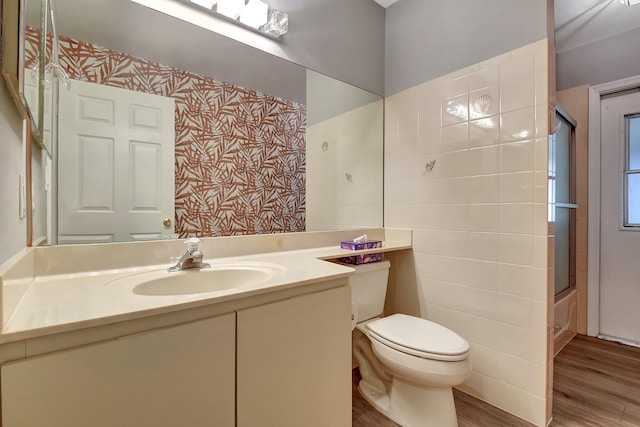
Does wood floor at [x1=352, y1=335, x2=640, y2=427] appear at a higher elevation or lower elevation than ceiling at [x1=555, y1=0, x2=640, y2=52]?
lower

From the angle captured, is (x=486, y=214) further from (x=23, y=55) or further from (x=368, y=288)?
(x=23, y=55)

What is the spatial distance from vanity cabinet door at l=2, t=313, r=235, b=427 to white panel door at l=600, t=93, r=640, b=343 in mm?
2803

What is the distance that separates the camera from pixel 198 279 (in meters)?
1.02

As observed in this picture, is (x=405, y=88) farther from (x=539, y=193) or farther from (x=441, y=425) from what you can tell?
(x=441, y=425)

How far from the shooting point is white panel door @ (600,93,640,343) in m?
2.08

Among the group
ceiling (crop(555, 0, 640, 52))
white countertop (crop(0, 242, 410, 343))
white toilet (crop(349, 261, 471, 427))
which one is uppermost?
ceiling (crop(555, 0, 640, 52))

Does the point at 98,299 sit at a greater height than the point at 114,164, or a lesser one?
lesser

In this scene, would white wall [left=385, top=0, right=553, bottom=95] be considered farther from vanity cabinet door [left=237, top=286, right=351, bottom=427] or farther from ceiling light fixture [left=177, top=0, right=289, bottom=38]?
vanity cabinet door [left=237, top=286, right=351, bottom=427]

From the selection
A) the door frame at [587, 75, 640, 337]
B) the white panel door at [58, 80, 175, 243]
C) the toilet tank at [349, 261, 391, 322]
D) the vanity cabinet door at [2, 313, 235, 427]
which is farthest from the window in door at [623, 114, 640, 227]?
the white panel door at [58, 80, 175, 243]

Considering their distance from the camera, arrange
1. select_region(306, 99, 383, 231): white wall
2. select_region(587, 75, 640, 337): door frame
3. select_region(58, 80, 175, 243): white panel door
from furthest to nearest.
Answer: select_region(587, 75, 640, 337): door frame → select_region(306, 99, 383, 231): white wall → select_region(58, 80, 175, 243): white panel door

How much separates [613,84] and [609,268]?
1.38 meters

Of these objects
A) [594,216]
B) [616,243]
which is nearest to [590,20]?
[594,216]

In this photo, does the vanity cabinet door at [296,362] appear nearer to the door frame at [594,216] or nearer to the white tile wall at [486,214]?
the white tile wall at [486,214]

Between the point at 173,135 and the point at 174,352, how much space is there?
2.86ft
